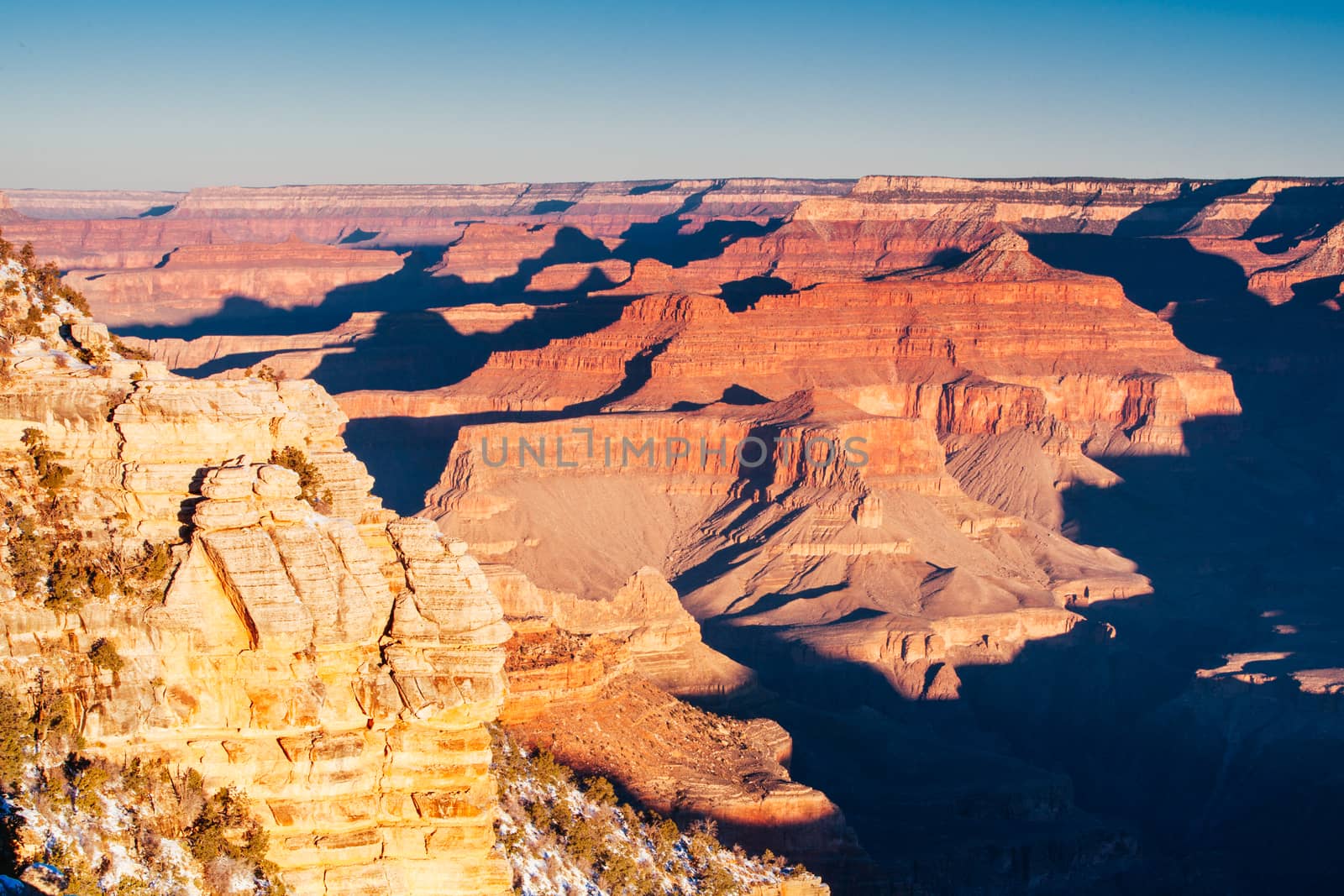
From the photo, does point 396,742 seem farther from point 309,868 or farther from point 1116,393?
point 1116,393

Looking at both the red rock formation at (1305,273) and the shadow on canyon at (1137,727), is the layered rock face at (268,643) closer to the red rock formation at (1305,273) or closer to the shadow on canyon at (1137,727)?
the shadow on canyon at (1137,727)

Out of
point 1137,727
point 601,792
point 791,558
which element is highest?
point 601,792

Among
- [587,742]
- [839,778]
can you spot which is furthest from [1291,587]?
[587,742]

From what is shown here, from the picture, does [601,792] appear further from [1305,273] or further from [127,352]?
[1305,273]

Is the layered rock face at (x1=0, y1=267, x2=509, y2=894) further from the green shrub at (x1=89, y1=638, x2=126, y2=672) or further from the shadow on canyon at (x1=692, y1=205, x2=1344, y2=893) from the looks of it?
the shadow on canyon at (x1=692, y1=205, x2=1344, y2=893)

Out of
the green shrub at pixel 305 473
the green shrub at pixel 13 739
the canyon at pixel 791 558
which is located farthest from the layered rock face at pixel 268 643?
the green shrub at pixel 305 473

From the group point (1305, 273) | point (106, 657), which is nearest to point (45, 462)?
point (106, 657)
